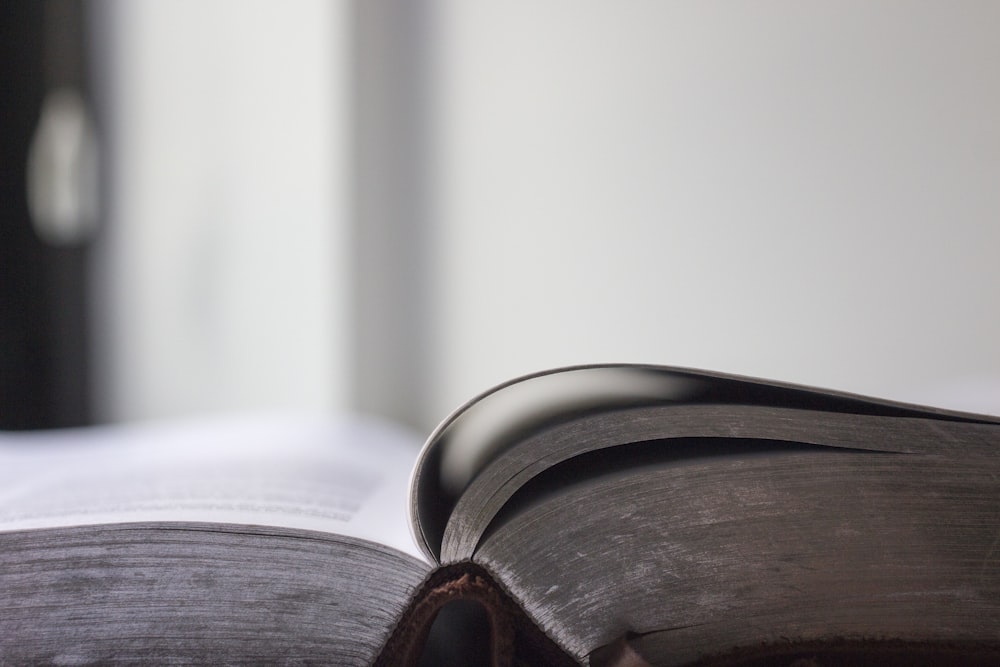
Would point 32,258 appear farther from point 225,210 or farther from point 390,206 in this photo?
point 390,206

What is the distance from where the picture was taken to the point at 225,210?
1.22 meters

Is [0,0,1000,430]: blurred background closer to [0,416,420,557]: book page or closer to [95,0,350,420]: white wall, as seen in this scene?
[95,0,350,420]: white wall

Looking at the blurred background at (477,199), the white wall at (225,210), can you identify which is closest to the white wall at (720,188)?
the blurred background at (477,199)

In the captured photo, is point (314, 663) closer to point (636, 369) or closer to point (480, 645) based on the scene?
point (480, 645)

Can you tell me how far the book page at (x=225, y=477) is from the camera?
352 millimetres

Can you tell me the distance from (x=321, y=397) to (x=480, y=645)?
2.55 feet

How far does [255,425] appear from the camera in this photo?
28.2 inches

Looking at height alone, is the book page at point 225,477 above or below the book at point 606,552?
below

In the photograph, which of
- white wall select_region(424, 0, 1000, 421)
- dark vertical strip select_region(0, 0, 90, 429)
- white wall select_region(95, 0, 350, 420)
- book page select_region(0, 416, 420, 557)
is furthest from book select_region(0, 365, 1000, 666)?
dark vertical strip select_region(0, 0, 90, 429)

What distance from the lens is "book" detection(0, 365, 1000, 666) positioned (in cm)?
30

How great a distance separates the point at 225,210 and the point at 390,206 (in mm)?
316

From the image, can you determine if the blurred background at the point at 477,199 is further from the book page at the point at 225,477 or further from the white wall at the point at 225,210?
the book page at the point at 225,477

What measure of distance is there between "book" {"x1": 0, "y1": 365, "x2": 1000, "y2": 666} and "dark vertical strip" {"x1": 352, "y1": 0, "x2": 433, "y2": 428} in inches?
29.5

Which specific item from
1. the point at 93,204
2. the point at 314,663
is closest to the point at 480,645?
the point at 314,663
